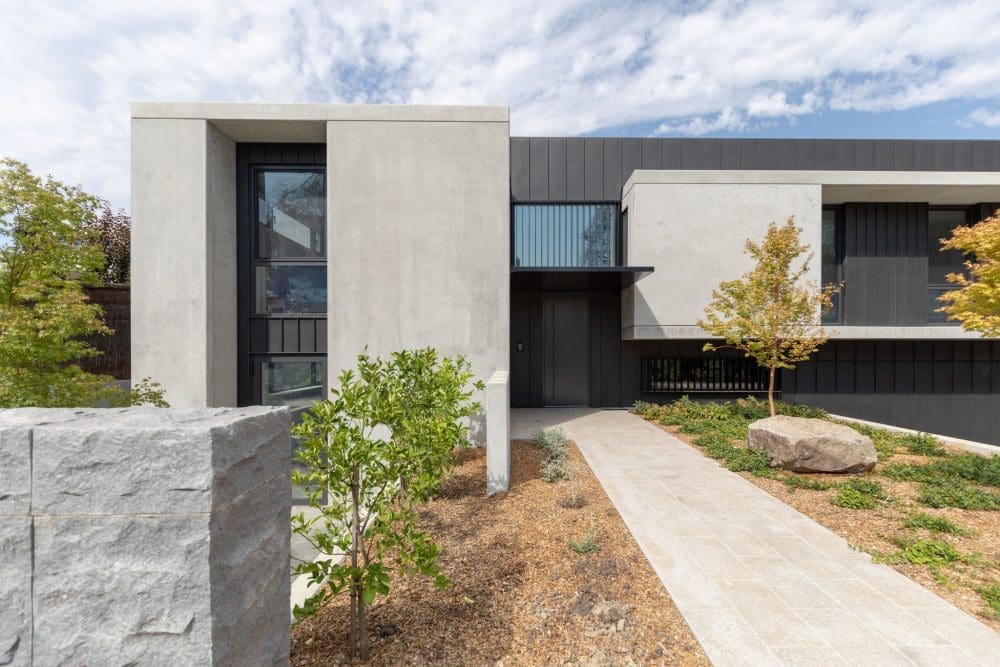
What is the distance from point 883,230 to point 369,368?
49.5 feet

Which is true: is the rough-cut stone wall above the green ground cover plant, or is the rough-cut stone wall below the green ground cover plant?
above

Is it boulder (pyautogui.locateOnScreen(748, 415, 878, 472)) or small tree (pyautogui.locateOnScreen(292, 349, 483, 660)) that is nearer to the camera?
small tree (pyautogui.locateOnScreen(292, 349, 483, 660))

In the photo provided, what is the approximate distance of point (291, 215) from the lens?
27.9 feet

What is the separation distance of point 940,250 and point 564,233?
36.2 feet

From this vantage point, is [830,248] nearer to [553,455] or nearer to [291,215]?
[553,455]

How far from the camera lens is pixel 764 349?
9039mm

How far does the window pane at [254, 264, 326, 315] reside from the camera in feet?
27.3

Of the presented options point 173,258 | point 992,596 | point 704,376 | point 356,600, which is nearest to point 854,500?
point 992,596

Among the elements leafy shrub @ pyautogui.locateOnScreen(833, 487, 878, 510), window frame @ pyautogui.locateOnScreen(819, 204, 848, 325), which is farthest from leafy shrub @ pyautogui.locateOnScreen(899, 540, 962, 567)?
window frame @ pyautogui.locateOnScreen(819, 204, 848, 325)

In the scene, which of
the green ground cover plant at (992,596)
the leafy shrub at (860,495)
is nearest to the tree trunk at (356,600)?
the green ground cover plant at (992,596)

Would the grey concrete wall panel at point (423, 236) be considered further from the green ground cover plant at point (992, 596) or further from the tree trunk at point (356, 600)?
the green ground cover plant at point (992, 596)

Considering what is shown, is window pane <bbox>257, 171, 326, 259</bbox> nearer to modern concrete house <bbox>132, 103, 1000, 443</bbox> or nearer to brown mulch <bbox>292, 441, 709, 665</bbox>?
modern concrete house <bbox>132, 103, 1000, 443</bbox>

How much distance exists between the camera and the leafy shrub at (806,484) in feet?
17.4

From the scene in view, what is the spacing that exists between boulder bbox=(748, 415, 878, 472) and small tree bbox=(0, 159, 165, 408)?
10.4 m
